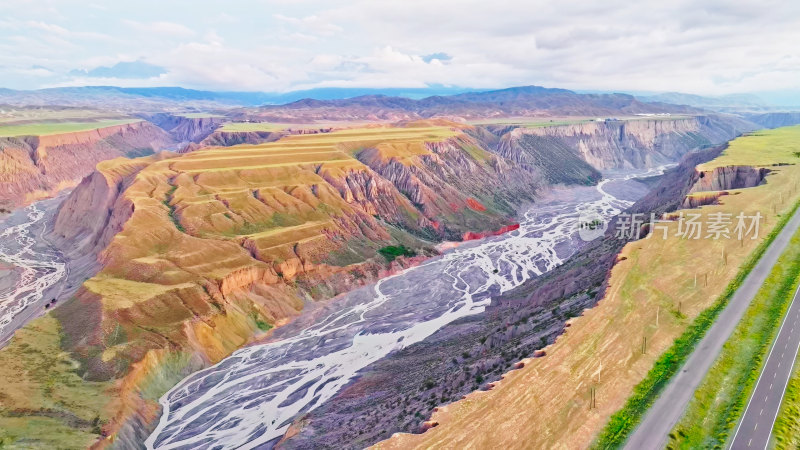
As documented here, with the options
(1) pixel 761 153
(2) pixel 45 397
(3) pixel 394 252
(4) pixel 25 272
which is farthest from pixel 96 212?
A: (1) pixel 761 153

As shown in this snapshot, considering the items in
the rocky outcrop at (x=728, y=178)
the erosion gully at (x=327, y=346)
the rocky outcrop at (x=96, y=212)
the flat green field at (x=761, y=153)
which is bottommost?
the erosion gully at (x=327, y=346)

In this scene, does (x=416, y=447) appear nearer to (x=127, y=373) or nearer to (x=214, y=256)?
(x=127, y=373)

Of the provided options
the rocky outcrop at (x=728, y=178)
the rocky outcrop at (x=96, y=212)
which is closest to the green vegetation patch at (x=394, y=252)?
the rocky outcrop at (x=96, y=212)

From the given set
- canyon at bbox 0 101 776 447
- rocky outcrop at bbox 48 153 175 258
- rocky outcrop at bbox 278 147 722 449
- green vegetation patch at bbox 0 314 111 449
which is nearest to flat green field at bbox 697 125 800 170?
canyon at bbox 0 101 776 447

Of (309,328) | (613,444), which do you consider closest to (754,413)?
(613,444)

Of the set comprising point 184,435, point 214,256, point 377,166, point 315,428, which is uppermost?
point 377,166

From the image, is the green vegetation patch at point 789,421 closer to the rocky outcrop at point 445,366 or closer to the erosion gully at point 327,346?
the rocky outcrop at point 445,366
